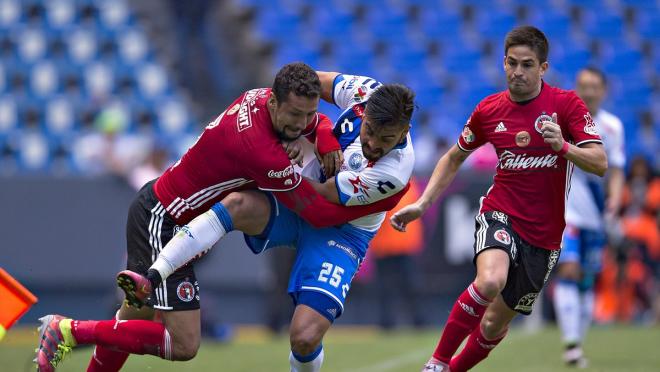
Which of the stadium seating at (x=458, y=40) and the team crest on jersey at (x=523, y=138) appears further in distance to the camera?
the stadium seating at (x=458, y=40)

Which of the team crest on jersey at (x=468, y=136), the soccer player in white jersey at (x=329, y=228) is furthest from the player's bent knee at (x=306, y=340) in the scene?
the team crest on jersey at (x=468, y=136)

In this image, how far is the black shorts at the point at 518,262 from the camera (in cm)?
666

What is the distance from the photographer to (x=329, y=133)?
649 cm

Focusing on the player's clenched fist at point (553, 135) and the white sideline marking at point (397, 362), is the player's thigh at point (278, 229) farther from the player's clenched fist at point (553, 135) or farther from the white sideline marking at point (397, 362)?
the white sideline marking at point (397, 362)

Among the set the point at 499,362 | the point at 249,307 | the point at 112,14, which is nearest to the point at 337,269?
the point at 499,362

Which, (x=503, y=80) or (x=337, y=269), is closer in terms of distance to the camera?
(x=337, y=269)

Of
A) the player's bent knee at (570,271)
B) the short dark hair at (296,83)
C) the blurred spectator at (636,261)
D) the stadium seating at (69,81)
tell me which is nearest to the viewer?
the short dark hair at (296,83)

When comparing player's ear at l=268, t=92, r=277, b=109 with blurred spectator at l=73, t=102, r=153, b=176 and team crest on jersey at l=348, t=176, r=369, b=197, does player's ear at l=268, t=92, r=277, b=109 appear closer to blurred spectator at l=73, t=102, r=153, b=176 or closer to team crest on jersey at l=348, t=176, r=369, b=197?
team crest on jersey at l=348, t=176, r=369, b=197

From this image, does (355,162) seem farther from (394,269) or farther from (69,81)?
(69,81)

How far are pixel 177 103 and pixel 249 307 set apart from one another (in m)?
3.85

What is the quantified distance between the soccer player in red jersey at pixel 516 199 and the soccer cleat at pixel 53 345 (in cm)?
209

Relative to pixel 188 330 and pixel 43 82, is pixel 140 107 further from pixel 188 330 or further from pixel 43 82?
pixel 188 330

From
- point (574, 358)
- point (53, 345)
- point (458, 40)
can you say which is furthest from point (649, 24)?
point (53, 345)

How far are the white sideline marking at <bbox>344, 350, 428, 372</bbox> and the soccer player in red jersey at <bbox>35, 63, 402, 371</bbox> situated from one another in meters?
2.86
